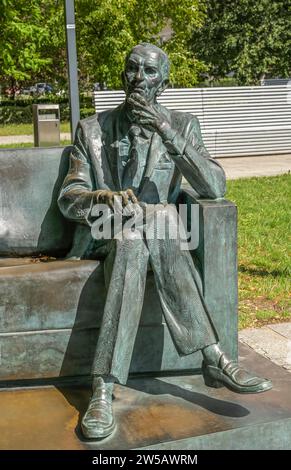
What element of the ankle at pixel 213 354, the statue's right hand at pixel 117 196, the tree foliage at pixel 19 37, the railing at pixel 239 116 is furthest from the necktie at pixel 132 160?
the tree foliage at pixel 19 37

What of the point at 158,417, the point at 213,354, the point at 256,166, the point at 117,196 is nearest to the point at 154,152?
the point at 117,196

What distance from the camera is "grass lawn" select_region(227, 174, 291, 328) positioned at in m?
5.13

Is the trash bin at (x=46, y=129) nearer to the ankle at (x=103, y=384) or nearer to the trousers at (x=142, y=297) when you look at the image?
the trousers at (x=142, y=297)

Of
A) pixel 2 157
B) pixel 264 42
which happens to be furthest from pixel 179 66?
pixel 2 157

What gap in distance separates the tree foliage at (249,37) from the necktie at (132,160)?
77.3 feet

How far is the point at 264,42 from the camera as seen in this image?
2672 cm

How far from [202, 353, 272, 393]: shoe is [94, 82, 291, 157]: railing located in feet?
34.8

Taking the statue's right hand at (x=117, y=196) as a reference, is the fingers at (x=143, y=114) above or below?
above

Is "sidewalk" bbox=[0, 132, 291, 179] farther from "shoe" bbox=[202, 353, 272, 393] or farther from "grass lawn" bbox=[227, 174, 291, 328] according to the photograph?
"shoe" bbox=[202, 353, 272, 393]

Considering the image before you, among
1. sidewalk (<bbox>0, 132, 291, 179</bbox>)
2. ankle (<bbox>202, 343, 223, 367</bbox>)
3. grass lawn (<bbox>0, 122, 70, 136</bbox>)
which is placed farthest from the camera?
grass lawn (<bbox>0, 122, 70, 136</bbox>)

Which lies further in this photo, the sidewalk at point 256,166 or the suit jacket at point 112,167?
the sidewalk at point 256,166

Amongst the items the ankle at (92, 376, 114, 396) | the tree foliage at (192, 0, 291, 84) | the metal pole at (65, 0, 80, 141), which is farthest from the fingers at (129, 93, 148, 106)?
the tree foliage at (192, 0, 291, 84)

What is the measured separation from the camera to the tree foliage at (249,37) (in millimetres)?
26422

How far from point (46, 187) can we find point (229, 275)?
1.25 m
